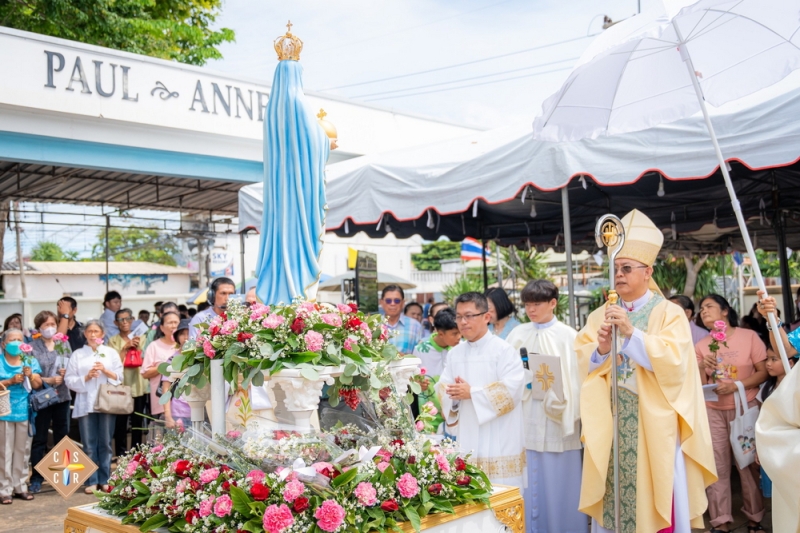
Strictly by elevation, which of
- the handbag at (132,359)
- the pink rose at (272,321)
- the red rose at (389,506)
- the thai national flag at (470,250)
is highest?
the thai national flag at (470,250)

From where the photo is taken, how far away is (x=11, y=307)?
1966 cm

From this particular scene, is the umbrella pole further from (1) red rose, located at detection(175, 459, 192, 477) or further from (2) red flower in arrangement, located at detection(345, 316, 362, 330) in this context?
(1) red rose, located at detection(175, 459, 192, 477)

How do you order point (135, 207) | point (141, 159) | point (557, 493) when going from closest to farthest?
1. point (557, 493)
2. point (141, 159)
3. point (135, 207)

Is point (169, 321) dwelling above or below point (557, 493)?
above

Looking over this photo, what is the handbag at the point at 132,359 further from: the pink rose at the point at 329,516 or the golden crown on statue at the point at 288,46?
the pink rose at the point at 329,516

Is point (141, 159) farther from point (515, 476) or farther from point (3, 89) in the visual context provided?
point (515, 476)

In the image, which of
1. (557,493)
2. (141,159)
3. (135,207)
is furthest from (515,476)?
(135,207)

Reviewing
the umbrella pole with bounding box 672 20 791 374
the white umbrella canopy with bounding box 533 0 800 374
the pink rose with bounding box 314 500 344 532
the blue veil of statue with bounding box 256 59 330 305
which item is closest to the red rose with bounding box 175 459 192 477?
the pink rose with bounding box 314 500 344 532

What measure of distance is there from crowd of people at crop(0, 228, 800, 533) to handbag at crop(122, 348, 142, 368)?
15.6 inches

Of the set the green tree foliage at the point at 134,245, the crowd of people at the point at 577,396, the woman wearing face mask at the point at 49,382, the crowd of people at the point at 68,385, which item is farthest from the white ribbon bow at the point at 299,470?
the green tree foliage at the point at 134,245

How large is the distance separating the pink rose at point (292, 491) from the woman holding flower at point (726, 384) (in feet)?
11.3

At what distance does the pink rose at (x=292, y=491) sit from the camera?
10.0ft

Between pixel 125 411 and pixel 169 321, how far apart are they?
3.14 ft

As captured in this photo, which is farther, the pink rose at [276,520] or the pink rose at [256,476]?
the pink rose at [256,476]
